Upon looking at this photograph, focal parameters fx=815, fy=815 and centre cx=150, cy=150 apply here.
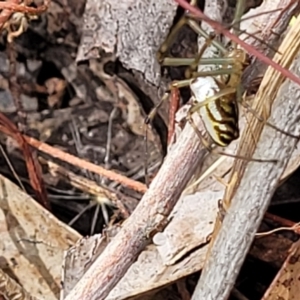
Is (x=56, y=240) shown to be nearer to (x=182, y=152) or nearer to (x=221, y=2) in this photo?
(x=182, y=152)

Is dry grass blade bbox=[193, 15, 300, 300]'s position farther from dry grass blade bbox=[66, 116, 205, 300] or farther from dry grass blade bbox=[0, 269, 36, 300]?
dry grass blade bbox=[0, 269, 36, 300]

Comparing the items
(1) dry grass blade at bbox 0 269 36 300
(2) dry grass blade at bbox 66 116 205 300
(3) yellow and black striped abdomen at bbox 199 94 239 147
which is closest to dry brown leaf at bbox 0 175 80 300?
(1) dry grass blade at bbox 0 269 36 300

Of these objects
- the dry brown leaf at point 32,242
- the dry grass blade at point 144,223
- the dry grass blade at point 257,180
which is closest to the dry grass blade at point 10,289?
the dry brown leaf at point 32,242

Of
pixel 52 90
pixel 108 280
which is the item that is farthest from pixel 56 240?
pixel 52 90

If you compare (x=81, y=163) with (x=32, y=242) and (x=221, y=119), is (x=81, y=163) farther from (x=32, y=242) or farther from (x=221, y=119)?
(x=221, y=119)

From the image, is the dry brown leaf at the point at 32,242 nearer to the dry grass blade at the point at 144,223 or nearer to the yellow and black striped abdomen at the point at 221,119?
the dry grass blade at the point at 144,223
